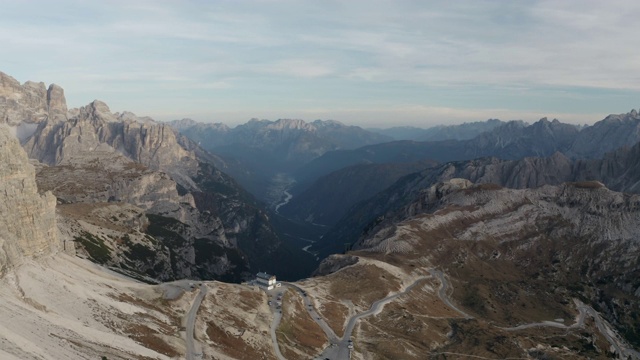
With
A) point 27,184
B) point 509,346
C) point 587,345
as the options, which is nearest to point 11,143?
point 27,184

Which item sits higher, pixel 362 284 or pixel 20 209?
pixel 20 209

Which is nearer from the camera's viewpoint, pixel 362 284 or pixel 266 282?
pixel 266 282

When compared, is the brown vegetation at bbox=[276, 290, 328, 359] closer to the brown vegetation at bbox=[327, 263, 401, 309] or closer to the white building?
the white building

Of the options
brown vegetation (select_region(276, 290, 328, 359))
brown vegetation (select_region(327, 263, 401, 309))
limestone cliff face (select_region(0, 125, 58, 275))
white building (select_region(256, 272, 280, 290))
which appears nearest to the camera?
limestone cliff face (select_region(0, 125, 58, 275))

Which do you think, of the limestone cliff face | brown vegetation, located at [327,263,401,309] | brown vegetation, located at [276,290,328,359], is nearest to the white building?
brown vegetation, located at [276,290,328,359]

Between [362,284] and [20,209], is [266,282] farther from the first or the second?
[20,209]

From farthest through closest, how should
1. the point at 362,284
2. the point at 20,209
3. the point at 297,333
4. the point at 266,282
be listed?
the point at 362,284
the point at 266,282
the point at 297,333
the point at 20,209

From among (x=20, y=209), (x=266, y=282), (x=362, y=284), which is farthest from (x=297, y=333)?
(x=20, y=209)

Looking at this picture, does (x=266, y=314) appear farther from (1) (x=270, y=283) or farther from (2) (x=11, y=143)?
(2) (x=11, y=143)

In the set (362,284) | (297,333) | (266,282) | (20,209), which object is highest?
(20,209)
